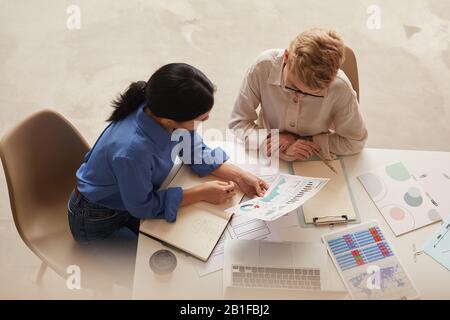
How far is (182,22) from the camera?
3182 mm

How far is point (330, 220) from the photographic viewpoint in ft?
5.13

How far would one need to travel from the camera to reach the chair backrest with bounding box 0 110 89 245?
1.58 metres

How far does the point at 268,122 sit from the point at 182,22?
1.56m

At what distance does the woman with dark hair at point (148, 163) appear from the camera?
140 cm

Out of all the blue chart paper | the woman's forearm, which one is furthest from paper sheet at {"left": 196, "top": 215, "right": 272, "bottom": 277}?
the blue chart paper

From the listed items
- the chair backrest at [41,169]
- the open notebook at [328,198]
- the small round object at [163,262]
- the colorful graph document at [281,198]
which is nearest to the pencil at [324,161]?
the open notebook at [328,198]

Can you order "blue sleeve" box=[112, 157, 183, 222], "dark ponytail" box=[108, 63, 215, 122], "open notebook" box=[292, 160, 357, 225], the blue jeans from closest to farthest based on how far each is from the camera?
"dark ponytail" box=[108, 63, 215, 122] < "blue sleeve" box=[112, 157, 183, 222] < "open notebook" box=[292, 160, 357, 225] < the blue jeans

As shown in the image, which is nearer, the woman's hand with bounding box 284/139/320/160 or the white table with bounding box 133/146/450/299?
the white table with bounding box 133/146/450/299

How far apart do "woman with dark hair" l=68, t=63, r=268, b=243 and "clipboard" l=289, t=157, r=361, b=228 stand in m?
0.16

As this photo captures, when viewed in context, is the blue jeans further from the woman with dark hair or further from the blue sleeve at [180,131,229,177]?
the blue sleeve at [180,131,229,177]

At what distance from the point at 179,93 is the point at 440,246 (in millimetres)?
961

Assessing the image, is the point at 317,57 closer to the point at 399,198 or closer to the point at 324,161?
the point at 324,161
